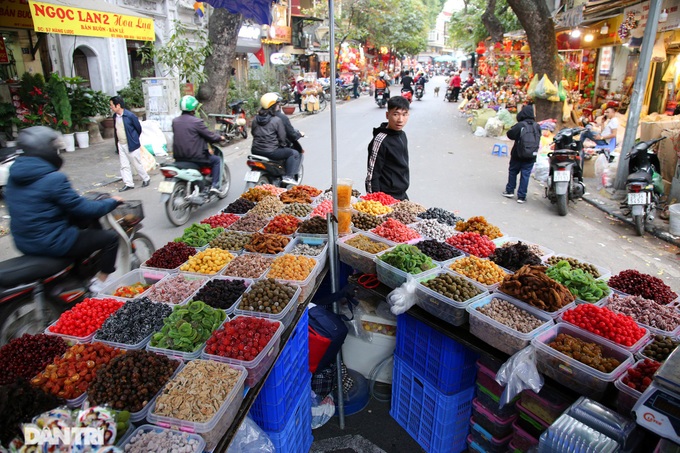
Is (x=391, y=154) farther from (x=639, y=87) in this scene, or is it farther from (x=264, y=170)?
(x=639, y=87)

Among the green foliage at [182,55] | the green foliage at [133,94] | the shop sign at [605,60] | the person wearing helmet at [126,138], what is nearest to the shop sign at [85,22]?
the person wearing helmet at [126,138]

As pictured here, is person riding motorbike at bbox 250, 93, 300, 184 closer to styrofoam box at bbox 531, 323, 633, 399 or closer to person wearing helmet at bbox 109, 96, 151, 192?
person wearing helmet at bbox 109, 96, 151, 192

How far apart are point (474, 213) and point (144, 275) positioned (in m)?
5.69

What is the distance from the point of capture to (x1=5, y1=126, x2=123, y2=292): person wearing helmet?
323 cm

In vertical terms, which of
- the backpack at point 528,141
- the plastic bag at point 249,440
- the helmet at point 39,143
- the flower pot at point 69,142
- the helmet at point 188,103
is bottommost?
the plastic bag at point 249,440

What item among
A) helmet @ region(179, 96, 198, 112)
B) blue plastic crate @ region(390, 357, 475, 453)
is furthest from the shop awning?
blue plastic crate @ region(390, 357, 475, 453)

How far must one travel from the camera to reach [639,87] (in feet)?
26.8

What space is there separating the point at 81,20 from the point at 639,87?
414 inches

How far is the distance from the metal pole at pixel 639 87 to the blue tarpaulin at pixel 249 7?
6.95m

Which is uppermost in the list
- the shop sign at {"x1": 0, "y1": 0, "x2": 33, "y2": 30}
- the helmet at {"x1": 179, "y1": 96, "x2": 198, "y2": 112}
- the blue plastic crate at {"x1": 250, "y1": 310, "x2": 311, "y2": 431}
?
the shop sign at {"x1": 0, "y1": 0, "x2": 33, "y2": 30}

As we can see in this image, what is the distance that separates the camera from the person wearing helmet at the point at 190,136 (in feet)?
22.4

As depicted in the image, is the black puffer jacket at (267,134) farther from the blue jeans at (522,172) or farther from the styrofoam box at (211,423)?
the styrofoam box at (211,423)

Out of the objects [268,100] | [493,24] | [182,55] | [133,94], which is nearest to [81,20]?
[182,55]

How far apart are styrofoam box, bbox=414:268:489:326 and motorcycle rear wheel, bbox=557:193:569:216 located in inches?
216
